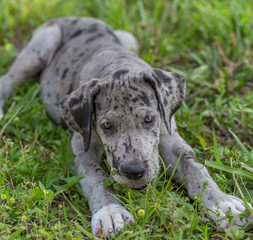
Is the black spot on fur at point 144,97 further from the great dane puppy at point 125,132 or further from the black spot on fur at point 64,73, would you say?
the black spot on fur at point 64,73

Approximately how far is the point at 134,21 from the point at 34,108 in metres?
3.48

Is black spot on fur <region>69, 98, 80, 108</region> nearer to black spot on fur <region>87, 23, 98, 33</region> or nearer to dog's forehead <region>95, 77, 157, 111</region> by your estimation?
dog's forehead <region>95, 77, 157, 111</region>

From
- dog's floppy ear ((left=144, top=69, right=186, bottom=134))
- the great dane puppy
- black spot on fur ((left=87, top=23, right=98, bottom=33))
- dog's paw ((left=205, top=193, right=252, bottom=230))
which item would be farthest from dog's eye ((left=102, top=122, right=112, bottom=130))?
black spot on fur ((left=87, top=23, right=98, bottom=33))

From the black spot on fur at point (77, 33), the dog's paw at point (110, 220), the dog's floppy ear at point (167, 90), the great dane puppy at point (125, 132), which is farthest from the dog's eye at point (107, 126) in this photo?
the black spot on fur at point (77, 33)

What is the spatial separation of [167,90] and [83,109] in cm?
100

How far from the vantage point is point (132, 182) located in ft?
13.2

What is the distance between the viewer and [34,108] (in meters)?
6.17

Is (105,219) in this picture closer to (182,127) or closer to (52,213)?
(52,213)

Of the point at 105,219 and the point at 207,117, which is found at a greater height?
the point at 105,219

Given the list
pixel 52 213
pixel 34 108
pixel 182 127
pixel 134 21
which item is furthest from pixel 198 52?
pixel 52 213

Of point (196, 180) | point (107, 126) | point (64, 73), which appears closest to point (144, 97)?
point (107, 126)

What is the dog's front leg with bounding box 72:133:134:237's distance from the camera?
3752 millimetres

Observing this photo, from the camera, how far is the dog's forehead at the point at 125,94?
427 cm

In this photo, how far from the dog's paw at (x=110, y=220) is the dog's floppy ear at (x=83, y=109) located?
89 centimetres
